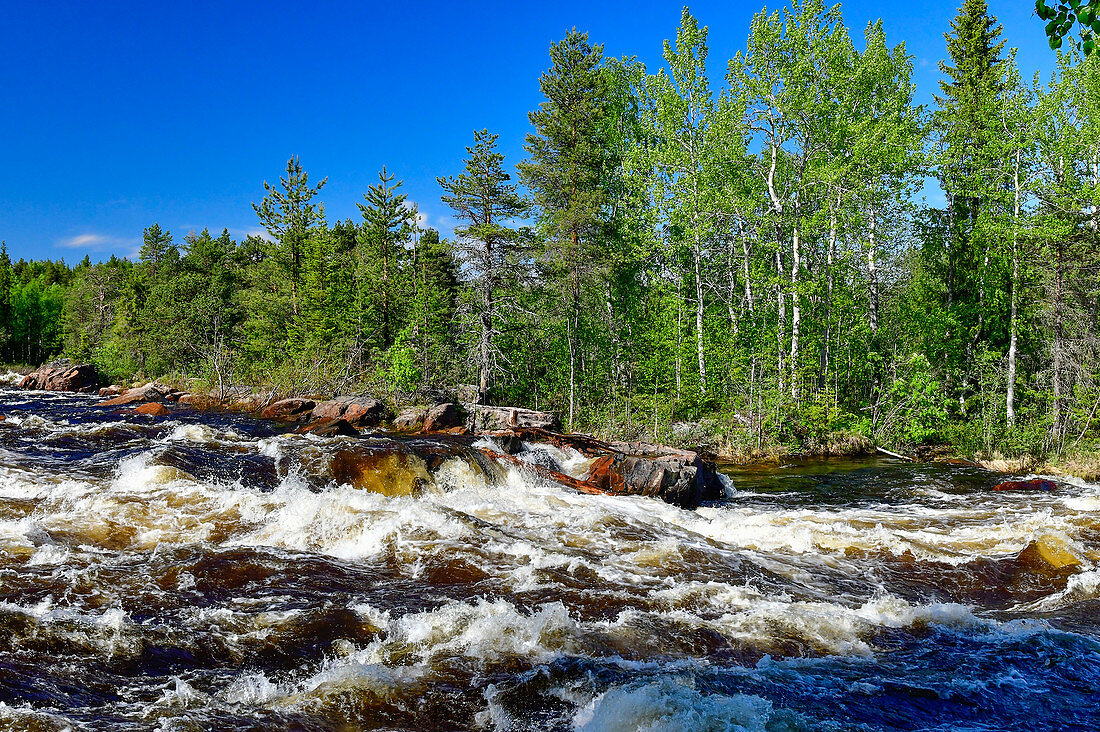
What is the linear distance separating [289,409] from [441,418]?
778 centimetres

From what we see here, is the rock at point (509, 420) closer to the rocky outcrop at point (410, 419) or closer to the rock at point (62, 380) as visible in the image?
the rocky outcrop at point (410, 419)

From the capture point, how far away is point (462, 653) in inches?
250

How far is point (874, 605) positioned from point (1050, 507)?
27.5ft

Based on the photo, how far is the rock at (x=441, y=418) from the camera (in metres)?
23.9

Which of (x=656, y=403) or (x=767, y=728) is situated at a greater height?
(x=656, y=403)

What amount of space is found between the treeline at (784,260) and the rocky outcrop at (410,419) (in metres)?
2.77

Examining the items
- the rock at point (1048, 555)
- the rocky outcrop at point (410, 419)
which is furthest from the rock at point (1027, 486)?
the rocky outcrop at point (410, 419)

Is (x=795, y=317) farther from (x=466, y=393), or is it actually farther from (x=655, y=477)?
(x=466, y=393)

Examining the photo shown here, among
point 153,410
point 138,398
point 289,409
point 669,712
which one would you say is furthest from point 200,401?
point 669,712

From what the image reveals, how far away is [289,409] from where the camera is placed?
27172 millimetres

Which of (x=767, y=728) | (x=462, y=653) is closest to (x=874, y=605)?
(x=767, y=728)

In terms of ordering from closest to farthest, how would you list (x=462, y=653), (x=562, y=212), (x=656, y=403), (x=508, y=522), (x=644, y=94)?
(x=462, y=653) → (x=508, y=522) → (x=656, y=403) → (x=562, y=212) → (x=644, y=94)

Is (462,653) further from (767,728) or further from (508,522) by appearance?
(508,522)

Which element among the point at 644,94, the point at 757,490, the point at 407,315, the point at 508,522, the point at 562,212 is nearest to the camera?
the point at 508,522
